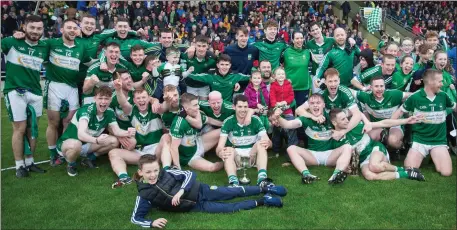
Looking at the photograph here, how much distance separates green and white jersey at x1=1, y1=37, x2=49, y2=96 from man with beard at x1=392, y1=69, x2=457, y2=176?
5.55 meters

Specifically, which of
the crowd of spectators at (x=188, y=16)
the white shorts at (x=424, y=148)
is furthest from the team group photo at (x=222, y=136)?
the crowd of spectators at (x=188, y=16)

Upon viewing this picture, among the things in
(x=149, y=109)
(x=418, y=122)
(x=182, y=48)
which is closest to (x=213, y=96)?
(x=149, y=109)

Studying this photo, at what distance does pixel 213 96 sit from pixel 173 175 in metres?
1.92

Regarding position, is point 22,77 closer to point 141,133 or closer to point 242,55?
point 141,133

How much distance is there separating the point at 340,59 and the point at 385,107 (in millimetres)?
1392

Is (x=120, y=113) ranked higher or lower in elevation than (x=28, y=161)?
higher

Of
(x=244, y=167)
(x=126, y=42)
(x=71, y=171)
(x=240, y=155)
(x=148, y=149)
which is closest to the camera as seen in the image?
(x=244, y=167)

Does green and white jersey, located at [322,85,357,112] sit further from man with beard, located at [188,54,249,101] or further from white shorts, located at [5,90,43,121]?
white shorts, located at [5,90,43,121]

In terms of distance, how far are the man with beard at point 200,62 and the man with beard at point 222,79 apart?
17 cm

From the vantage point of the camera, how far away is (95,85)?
6344 mm

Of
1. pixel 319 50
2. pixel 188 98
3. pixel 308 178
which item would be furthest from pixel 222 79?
pixel 308 178

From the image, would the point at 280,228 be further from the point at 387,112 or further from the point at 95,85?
the point at 95,85

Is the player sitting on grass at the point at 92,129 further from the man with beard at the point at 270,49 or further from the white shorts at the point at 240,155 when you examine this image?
the man with beard at the point at 270,49

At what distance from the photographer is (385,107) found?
20.8ft
